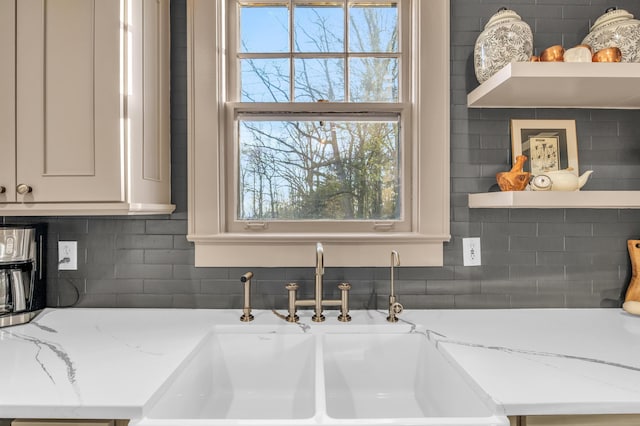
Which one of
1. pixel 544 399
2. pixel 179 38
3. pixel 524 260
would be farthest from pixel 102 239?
pixel 524 260

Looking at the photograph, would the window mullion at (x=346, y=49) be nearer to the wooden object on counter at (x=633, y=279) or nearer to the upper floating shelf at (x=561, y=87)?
the upper floating shelf at (x=561, y=87)

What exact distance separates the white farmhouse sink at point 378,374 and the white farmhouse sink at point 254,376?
0.08 meters

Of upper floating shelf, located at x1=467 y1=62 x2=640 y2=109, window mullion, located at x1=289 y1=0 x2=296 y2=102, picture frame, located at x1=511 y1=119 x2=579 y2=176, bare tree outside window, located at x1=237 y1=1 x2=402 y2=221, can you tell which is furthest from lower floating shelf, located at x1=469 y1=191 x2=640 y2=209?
window mullion, located at x1=289 y1=0 x2=296 y2=102

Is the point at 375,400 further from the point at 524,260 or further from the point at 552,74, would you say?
the point at 552,74

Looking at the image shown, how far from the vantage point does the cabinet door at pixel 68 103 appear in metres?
1.31

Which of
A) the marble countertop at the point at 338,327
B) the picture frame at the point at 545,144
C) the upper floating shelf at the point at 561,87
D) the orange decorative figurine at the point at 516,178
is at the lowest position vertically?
the marble countertop at the point at 338,327

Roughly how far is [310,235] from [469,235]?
0.65 metres

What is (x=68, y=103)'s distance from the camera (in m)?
1.32

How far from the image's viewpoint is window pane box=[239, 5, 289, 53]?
1.76 meters

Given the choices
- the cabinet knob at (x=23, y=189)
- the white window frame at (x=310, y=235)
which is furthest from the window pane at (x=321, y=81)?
the cabinet knob at (x=23, y=189)

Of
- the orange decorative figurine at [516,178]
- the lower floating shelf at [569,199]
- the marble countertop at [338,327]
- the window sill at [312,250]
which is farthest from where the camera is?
the window sill at [312,250]

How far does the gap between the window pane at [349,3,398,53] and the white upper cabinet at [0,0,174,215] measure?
889mm

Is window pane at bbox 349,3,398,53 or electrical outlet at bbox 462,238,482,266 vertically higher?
window pane at bbox 349,3,398,53

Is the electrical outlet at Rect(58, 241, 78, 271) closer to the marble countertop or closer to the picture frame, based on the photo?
the marble countertop
